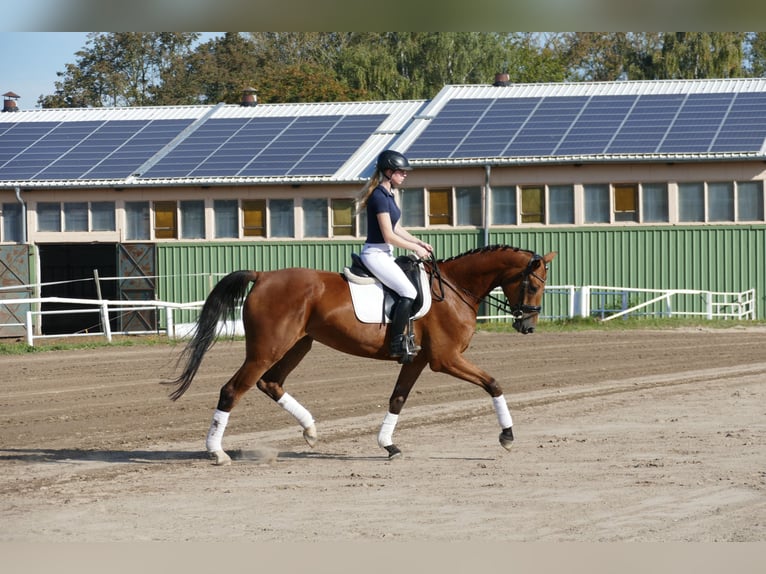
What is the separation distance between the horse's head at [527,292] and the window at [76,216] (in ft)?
93.1

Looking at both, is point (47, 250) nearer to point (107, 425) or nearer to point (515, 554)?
point (107, 425)

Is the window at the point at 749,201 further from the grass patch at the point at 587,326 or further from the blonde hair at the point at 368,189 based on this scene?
the blonde hair at the point at 368,189

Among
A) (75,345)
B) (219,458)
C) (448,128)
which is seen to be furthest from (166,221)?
(219,458)

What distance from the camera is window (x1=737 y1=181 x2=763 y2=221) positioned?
3431 cm

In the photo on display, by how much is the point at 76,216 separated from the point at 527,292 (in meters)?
28.6

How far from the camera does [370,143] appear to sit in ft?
128

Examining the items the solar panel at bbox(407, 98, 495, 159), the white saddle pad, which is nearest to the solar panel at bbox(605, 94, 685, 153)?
the solar panel at bbox(407, 98, 495, 159)

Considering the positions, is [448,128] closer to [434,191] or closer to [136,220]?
[434,191]

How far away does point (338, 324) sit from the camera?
11242 mm

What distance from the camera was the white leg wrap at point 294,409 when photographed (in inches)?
453

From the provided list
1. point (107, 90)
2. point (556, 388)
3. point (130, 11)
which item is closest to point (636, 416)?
point (556, 388)

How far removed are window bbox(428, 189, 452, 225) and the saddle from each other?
83.1 feet

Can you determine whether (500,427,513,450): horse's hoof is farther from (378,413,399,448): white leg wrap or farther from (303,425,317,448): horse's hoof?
(303,425,317,448): horse's hoof

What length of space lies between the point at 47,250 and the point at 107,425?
26364 millimetres
